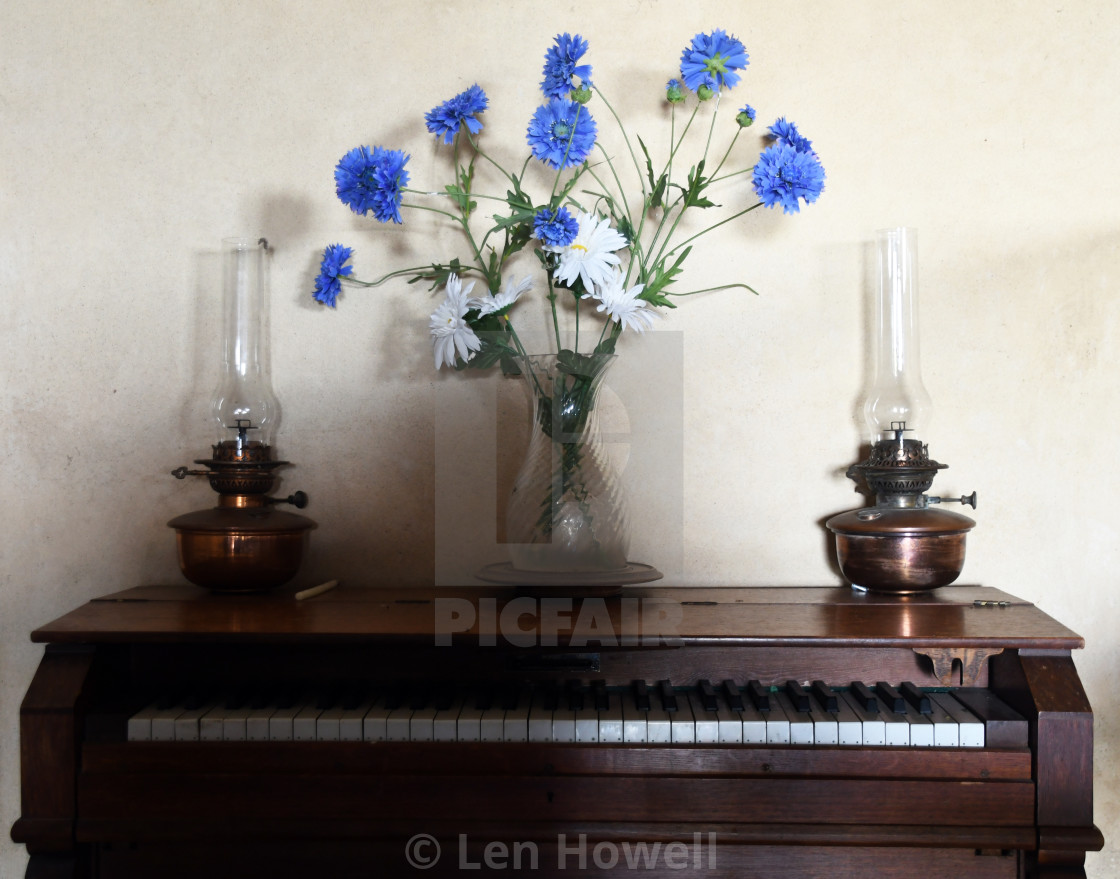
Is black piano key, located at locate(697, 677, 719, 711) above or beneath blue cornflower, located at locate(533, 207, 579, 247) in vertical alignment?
beneath

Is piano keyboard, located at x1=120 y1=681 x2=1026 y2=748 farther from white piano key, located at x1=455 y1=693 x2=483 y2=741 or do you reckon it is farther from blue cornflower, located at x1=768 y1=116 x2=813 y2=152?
blue cornflower, located at x1=768 y1=116 x2=813 y2=152

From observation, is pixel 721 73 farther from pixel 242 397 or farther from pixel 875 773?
pixel 875 773

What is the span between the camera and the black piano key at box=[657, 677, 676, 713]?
4.45 feet

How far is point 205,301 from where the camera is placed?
1.82 m

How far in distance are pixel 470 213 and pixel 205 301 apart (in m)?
0.61

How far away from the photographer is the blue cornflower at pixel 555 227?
1499mm

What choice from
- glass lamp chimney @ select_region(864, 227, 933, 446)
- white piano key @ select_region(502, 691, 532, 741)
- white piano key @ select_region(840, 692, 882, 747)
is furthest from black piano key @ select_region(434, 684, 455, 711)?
glass lamp chimney @ select_region(864, 227, 933, 446)

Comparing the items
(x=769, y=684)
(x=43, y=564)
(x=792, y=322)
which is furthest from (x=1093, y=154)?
(x=43, y=564)

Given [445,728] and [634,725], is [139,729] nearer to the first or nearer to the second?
[445,728]

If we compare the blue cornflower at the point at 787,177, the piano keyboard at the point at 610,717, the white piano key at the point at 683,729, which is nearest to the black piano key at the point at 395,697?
the piano keyboard at the point at 610,717

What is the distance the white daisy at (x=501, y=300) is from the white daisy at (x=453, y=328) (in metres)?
0.02

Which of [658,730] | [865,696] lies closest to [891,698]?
[865,696]

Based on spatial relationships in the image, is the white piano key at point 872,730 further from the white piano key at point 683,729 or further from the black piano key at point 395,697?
the black piano key at point 395,697

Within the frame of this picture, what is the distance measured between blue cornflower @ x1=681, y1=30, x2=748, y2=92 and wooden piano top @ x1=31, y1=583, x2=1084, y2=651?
1.01m
